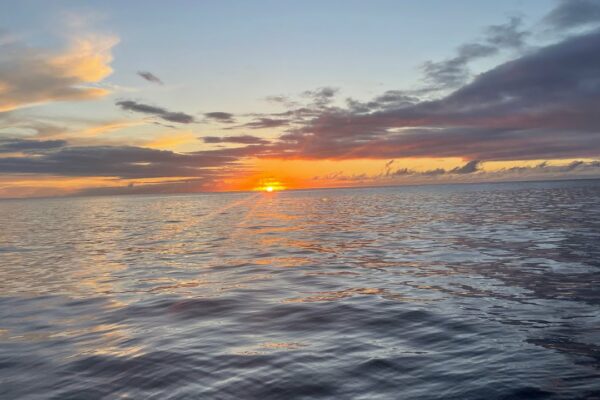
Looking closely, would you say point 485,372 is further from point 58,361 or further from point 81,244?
point 81,244

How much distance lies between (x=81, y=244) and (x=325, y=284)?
27.0 metres

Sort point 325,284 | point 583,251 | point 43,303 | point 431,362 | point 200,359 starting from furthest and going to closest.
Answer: point 583,251 < point 325,284 < point 43,303 < point 200,359 < point 431,362

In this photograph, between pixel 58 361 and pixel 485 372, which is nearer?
pixel 485 372

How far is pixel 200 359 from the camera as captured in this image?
9.84 meters

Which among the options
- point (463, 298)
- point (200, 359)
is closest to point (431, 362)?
point (200, 359)


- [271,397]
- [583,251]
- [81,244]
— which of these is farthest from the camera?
[81,244]

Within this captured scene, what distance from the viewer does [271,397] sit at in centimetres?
787

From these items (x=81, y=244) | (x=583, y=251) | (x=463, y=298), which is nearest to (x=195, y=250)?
(x=81, y=244)

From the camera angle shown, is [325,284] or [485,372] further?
[325,284]

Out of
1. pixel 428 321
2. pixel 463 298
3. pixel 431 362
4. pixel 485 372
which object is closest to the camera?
pixel 485 372

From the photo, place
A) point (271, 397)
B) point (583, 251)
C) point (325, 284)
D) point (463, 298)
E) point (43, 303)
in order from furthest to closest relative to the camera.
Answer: point (583, 251), point (325, 284), point (43, 303), point (463, 298), point (271, 397)

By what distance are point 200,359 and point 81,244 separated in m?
31.6

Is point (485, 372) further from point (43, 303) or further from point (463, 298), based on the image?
point (43, 303)

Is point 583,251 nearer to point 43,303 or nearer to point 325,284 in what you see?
point 325,284
